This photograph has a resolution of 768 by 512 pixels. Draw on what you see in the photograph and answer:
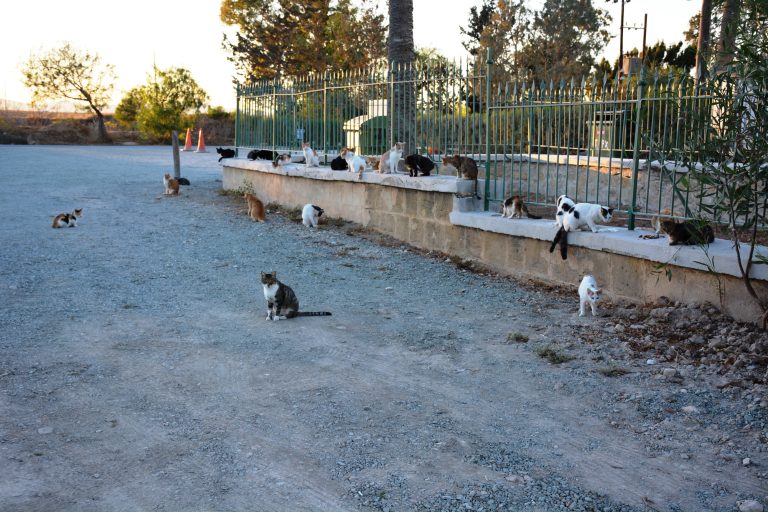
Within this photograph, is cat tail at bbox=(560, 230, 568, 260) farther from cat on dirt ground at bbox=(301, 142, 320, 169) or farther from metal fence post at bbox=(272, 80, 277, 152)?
metal fence post at bbox=(272, 80, 277, 152)

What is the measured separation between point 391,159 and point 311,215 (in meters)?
2.07

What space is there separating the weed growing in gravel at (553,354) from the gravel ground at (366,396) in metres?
0.03

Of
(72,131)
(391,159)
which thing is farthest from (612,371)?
(72,131)

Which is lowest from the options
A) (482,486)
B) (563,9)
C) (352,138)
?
(482,486)

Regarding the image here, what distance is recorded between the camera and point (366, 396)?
5.10 m

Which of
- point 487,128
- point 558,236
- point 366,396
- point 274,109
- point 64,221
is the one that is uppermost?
point 274,109

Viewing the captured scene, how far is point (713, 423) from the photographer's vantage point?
15.2 feet

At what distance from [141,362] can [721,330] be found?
16.2ft

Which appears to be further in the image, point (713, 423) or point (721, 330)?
point (721, 330)

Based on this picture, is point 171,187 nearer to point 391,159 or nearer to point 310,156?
point 310,156

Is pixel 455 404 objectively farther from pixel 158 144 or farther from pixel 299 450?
pixel 158 144

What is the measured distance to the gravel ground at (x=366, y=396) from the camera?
3.80 metres

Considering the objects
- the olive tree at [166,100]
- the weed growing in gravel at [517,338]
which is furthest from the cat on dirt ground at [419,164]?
the olive tree at [166,100]

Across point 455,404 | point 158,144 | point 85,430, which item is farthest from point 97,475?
point 158,144
